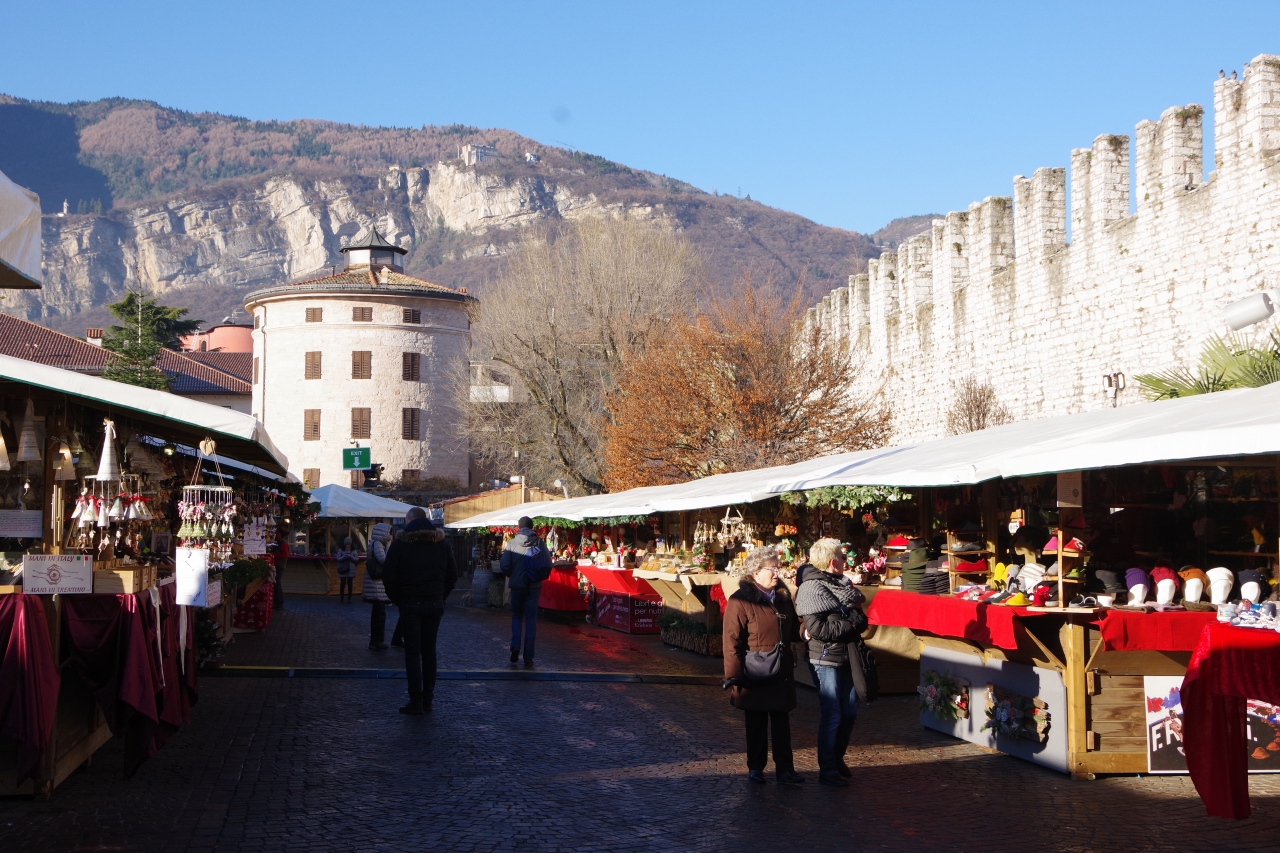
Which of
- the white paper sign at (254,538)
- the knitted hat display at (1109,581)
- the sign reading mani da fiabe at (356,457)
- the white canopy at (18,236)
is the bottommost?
Answer: the knitted hat display at (1109,581)

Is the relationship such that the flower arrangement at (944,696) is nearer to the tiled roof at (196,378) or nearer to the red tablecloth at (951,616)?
the red tablecloth at (951,616)

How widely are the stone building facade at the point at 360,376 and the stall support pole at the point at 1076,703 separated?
4752cm

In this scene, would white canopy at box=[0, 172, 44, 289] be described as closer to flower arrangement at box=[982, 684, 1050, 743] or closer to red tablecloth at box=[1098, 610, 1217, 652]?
red tablecloth at box=[1098, 610, 1217, 652]

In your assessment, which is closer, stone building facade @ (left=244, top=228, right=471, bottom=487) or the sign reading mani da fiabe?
the sign reading mani da fiabe

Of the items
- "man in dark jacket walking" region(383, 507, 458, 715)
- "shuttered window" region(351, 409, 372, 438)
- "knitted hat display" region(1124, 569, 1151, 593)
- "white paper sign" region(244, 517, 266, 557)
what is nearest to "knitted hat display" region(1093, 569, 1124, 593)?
"knitted hat display" region(1124, 569, 1151, 593)

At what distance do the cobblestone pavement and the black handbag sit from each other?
0.66m

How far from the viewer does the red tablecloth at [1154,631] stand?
7816 millimetres

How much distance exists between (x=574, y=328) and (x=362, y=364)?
21.6m

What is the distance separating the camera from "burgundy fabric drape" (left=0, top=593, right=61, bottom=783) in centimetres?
667

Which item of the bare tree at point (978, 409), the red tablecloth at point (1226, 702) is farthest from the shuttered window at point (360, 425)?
the red tablecloth at point (1226, 702)

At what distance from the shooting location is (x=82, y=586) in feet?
24.4

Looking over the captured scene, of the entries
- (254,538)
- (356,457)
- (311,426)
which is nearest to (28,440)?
(254,538)

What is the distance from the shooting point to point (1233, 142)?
17.5 meters

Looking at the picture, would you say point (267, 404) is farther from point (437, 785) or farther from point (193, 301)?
point (193, 301)
